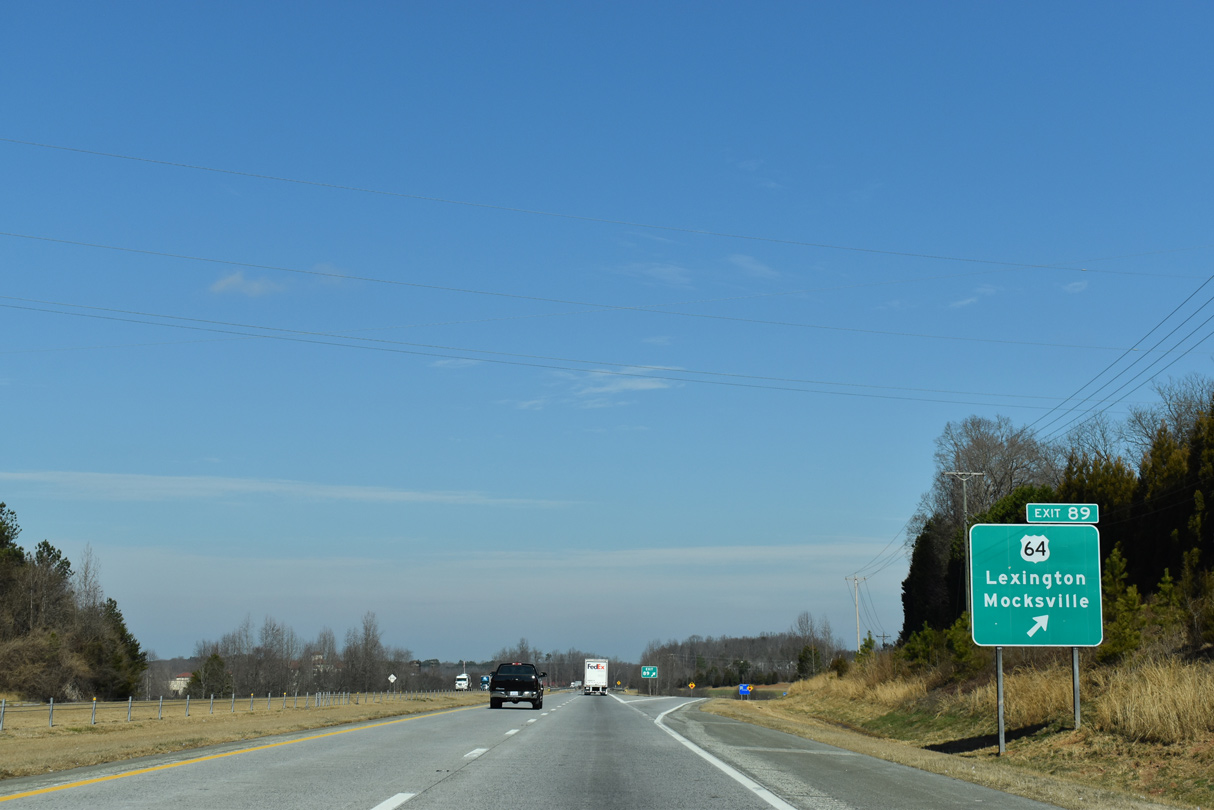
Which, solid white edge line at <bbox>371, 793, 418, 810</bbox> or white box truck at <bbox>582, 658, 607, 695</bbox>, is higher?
solid white edge line at <bbox>371, 793, 418, 810</bbox>

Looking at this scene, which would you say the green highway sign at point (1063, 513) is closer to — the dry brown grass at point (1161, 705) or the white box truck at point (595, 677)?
the dry brown grass at point (1161, 705)

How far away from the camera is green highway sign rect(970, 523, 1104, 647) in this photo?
2002cm

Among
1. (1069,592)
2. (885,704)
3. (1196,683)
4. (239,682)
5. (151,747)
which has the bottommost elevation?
(239,682)

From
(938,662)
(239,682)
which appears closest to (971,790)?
(938,662)

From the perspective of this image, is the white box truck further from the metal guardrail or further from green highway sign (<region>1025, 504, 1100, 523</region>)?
green highway sign (<region>1025, 504, 1100, 523</region>)

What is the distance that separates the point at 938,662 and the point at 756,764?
30.5 meters

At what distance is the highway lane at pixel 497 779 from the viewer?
428 inches

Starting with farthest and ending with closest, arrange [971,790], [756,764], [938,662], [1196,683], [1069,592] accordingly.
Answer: [938,662] → [1069,592] → [1196,683] → [756,764] → [971,790]

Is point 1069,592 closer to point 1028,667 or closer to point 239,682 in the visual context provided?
point 1028,667

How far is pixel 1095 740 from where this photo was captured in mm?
18938

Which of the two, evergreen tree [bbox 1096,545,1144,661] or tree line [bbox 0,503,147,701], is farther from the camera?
tree line [bbox 0,503,147,701]

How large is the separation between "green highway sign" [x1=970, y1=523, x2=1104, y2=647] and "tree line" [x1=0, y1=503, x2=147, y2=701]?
72.4 metres

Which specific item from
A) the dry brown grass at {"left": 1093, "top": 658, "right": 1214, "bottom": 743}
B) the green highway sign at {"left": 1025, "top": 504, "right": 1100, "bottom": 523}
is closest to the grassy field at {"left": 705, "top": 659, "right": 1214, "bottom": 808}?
the dry brown grass at {"left": 1093, "top": 658, "right": 1214, "bottom": 743}

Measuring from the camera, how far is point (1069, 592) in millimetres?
20125
